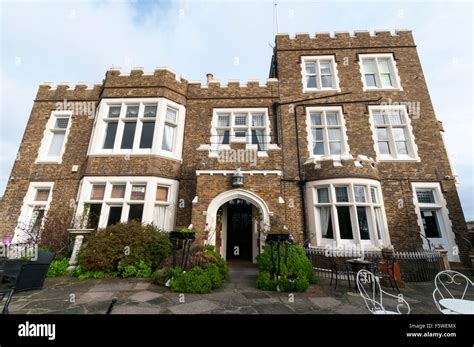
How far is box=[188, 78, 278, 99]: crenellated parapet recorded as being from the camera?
10.6 metres

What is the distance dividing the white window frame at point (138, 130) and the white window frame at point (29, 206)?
2748mm

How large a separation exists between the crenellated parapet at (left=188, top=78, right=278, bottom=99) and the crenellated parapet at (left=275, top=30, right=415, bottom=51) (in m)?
2.49

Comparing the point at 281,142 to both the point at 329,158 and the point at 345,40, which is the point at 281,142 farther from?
the point at 345,40

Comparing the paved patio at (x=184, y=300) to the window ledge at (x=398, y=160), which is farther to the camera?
the window ledge at (x=398, y=160)

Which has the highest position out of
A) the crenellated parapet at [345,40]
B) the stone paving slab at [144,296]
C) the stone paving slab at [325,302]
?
the crenellated parapet at [345,40]

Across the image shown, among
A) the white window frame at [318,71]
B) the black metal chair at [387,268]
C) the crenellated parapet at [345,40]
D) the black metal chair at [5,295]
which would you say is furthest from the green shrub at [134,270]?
the crenellated parapet at [345,40]

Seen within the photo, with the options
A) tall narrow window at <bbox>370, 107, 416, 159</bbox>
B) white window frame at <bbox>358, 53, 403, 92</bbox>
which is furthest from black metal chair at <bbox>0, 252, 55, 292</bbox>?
white window frame at <bbox>358, 53, 403, 92</bbox>

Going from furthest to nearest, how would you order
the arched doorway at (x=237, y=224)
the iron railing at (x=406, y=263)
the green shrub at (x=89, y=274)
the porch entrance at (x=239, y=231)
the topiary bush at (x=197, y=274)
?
the porch entrance at (x=239, y=231), the arched doorway at (x=237, y=224), the iron railing at (x=406, y=263), the green shrub at (x=89, y=274), the topiary bush at (x=197, y=274)

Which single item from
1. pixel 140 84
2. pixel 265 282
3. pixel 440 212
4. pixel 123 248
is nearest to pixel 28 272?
pixel 123 248

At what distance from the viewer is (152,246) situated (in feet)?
21.9

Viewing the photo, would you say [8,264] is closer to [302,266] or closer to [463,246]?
[302,266]

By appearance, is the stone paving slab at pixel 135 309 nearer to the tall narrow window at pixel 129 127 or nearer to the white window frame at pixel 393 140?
the tall narrow window at pixel 129 127

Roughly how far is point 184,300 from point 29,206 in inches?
373

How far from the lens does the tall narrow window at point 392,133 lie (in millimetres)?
9492
